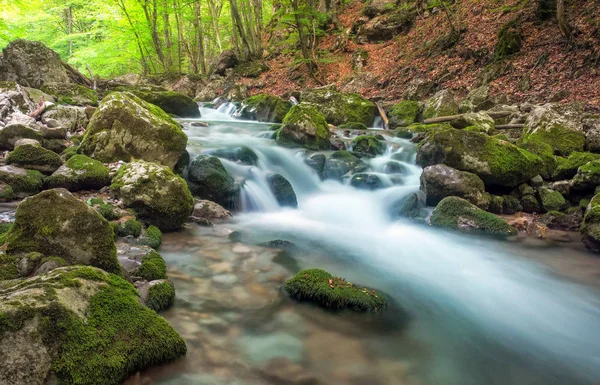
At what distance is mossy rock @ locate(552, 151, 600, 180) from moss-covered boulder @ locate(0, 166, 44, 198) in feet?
32.4

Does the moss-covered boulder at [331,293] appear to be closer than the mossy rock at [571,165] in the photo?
Yes

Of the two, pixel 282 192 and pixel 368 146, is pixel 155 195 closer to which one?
pixel 282 192

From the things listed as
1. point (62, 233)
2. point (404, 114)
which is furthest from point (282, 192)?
point (404, 114)

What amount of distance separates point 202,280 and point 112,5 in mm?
26509

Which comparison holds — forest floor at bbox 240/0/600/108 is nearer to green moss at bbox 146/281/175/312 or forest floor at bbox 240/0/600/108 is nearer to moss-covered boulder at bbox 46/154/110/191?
green moss at bbox 146/281/175/312

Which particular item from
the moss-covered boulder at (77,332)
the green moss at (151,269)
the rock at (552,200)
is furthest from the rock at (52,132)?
the rock at (552,200)

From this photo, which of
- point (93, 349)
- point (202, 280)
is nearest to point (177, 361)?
point (93, 349)

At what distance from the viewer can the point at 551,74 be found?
521 inches

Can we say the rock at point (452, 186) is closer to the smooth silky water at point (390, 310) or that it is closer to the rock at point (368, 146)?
the smooth silky water at point (390, 310)

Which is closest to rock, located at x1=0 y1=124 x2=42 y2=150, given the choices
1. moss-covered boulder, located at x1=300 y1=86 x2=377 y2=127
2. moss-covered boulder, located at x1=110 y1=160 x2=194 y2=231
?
moss-covered boulder, located at x1=110 y1=160 x2=194 y2=231

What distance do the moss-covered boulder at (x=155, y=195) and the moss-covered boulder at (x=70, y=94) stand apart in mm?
7932

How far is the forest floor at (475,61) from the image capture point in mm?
12773

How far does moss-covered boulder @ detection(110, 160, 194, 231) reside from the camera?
19.0ft

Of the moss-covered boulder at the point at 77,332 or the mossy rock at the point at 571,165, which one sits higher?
the mossy rock at the point at 571,165
